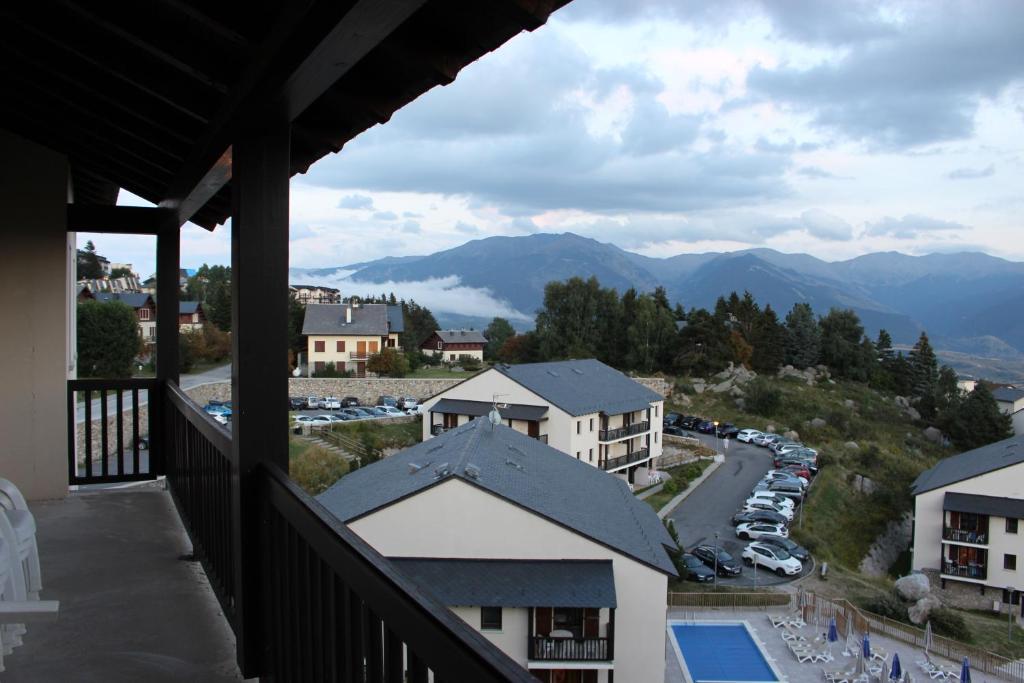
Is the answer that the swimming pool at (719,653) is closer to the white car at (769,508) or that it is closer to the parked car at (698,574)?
the parked car at (698,574)

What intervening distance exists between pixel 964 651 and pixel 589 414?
12.3 m

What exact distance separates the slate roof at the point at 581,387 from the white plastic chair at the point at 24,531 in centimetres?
2164

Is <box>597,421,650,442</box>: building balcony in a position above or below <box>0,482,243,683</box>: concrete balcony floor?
below

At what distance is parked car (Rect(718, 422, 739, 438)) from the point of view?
1324 inches

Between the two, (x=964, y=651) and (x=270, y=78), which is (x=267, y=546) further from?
(x=964, y=651)

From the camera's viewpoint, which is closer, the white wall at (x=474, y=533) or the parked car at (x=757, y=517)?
the white wall at (x=474, y=533)

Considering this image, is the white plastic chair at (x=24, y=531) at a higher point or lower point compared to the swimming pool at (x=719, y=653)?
higher

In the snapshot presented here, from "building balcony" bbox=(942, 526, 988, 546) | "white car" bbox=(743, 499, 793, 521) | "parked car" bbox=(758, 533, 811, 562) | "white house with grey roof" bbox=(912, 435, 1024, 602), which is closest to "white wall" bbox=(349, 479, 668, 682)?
"parked car" bbox=(758, 533, 811, 562)

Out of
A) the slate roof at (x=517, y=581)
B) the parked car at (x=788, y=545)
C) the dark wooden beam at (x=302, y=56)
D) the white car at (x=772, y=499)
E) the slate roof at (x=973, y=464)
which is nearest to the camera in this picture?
the dark wooden beam at (x=302, y=56)

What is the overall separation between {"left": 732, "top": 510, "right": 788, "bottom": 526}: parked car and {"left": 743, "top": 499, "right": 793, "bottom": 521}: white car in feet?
0.61

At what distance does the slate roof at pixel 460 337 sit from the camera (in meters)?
50.1

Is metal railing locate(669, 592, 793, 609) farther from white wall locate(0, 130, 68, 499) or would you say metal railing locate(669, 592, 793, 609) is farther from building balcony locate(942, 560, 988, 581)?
white wall locate(0, 130, 68, 499)

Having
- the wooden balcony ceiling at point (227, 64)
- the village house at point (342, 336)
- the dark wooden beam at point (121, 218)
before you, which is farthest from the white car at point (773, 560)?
the village house at point (342, 336)

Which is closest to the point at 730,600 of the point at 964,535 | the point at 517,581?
the point at 517,581
